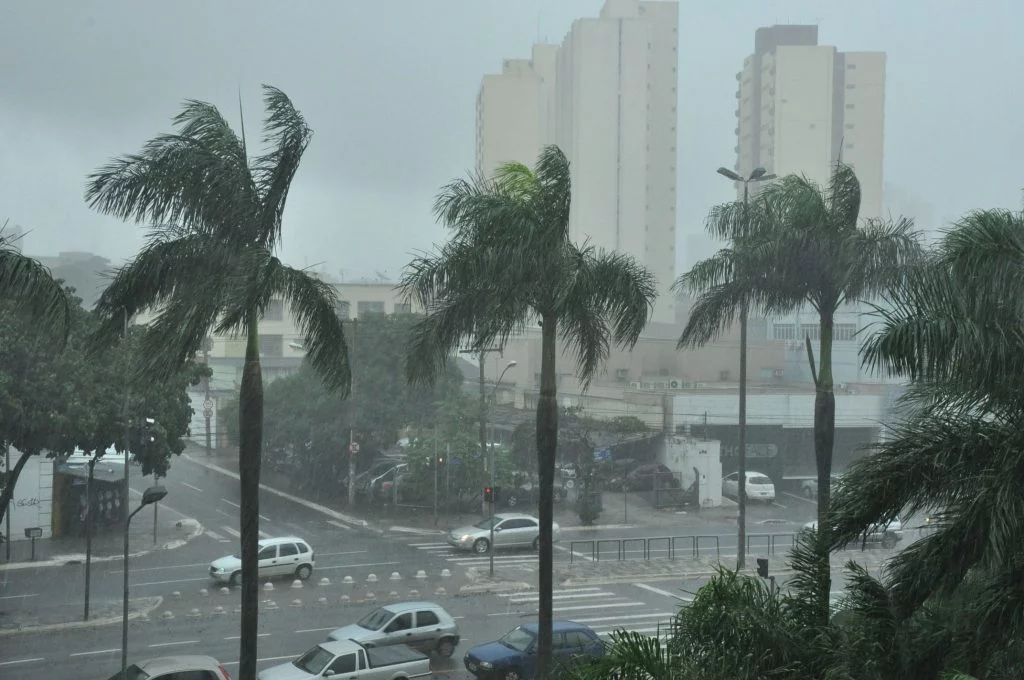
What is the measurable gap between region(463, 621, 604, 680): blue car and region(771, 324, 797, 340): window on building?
8.72 m

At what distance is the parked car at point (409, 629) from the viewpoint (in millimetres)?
9930

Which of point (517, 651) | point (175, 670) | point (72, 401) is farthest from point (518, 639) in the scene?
point (72, 401)

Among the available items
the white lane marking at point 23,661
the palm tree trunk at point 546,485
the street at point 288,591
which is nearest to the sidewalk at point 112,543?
the street at point 288,591

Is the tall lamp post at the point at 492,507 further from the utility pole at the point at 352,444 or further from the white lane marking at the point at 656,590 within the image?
the utility pole at the point at 352,444

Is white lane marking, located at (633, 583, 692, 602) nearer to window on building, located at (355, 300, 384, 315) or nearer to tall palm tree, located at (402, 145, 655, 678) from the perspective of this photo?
tall palm tree, located at (402, 145, 655, 678)

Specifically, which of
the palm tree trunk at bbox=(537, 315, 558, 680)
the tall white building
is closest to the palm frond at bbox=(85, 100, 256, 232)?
the palm tree trunk at bbox=(537, 315, 558, 680)

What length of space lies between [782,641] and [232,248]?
188 inches

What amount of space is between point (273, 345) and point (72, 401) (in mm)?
2674

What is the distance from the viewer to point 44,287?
22.4ft

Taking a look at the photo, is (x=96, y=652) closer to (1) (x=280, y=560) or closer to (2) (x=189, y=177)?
(1) (x=280, y=560)

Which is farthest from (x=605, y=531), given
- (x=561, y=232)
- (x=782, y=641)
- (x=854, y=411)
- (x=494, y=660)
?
(x=782, y=641)

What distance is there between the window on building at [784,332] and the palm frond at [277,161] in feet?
35.7

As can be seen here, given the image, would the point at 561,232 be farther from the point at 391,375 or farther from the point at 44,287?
the point at 391,375

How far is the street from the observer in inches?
392
